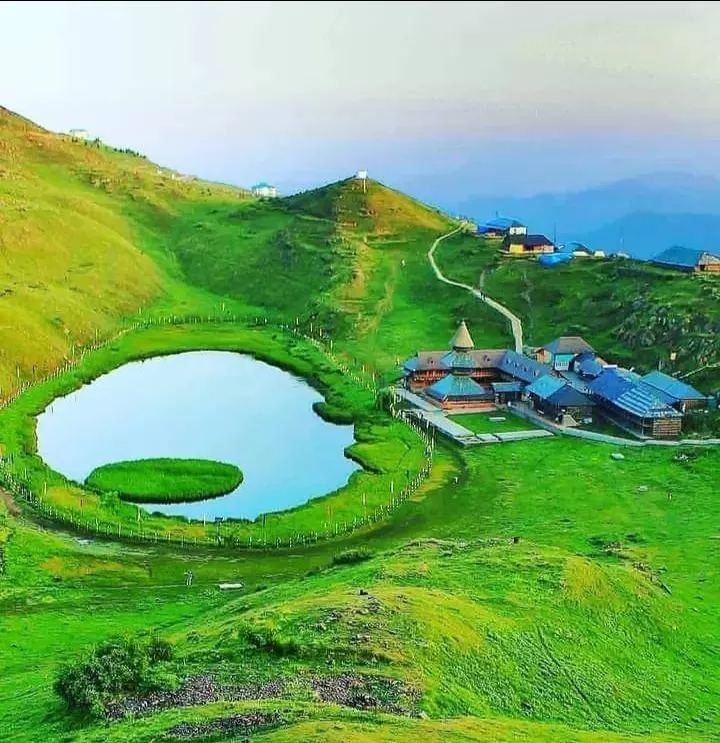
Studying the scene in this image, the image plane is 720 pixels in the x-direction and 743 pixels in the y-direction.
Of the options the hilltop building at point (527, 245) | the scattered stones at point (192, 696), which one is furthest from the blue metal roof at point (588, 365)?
the scattered stones at point (192, 696)

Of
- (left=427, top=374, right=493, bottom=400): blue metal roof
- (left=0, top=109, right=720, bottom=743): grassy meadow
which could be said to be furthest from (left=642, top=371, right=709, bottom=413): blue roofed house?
(left=427, top=374, right=493, bottom=400): blue metal roof

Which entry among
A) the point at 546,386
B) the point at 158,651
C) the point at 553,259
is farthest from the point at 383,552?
the point at 553,259

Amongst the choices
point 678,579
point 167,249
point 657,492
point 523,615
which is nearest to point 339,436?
point 657,492

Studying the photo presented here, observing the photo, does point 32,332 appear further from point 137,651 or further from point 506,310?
point 137,651

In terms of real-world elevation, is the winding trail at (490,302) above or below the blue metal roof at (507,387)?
above

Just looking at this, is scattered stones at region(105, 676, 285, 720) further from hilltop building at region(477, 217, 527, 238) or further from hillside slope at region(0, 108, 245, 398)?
hilltop building at region(477, 217, 527, 238)

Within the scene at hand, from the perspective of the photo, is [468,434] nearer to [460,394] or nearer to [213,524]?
[460,394]

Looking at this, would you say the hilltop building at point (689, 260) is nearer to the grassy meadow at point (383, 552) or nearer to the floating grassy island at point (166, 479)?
the grassy meadow at point (383, 552)
